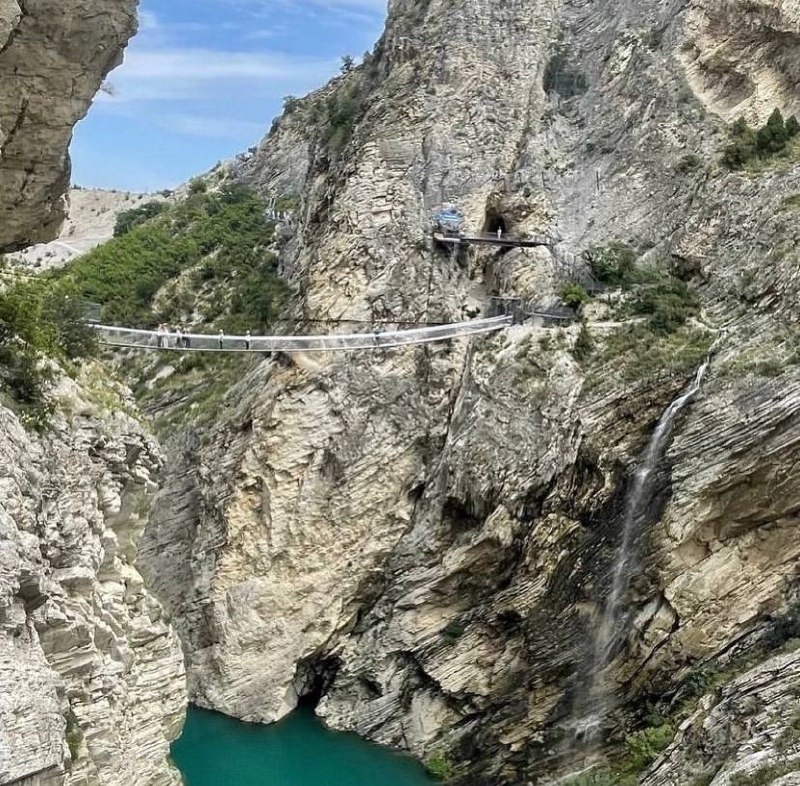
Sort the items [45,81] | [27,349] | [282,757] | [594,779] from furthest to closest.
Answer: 1. [282,757]
2. [594,779]
3. [27,349]
4. [45,81]

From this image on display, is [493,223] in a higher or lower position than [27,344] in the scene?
higher

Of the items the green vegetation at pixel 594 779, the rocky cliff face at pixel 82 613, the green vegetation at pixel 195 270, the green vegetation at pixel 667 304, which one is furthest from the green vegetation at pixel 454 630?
the green vegetation at pixel 195 270

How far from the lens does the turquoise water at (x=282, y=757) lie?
842 inches

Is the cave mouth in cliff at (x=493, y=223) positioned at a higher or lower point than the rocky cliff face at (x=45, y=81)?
higher

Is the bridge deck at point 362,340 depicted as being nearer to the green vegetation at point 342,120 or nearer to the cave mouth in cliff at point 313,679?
the green vegetation at point 342,120

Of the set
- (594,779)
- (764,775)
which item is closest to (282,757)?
(594,779)

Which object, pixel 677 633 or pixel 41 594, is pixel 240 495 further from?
pixel 41 594

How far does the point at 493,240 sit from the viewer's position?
27.1 meters

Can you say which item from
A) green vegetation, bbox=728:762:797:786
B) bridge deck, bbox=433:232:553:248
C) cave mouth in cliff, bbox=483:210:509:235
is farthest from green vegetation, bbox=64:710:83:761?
cave mouth in cliff, bbox=483:210:509:235

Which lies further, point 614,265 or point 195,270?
point 195,270

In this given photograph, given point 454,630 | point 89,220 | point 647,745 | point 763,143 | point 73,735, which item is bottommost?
point 647,745

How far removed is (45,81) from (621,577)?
15.1 m

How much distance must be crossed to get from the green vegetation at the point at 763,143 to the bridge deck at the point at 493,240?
531 centimetres

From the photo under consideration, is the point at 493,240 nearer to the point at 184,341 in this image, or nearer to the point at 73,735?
the point at 184,341
